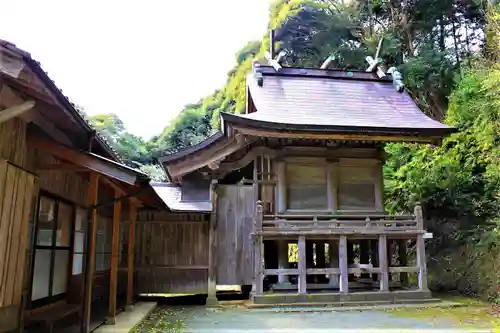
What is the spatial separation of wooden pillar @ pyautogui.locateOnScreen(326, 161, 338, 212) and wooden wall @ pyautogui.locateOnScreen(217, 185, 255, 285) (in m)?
2.16

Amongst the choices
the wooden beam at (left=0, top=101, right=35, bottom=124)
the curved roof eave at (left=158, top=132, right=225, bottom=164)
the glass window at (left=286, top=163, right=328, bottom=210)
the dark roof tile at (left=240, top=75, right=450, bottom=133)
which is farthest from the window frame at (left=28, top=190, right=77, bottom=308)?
the glass window at (left=286, top=163, right=328, bottom=210)

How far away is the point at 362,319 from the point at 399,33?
1952cm

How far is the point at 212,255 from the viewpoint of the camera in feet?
38.1

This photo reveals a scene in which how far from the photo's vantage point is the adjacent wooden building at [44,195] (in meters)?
4.65

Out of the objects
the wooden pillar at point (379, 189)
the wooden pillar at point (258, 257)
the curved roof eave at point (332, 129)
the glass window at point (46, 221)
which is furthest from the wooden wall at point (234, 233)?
the glass window at point (46, 221)

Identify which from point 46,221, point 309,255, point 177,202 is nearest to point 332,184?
point 309,255

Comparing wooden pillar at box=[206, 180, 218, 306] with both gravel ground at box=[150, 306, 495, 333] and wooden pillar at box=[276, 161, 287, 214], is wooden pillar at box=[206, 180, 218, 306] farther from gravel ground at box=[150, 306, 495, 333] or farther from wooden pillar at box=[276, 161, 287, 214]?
wooden pillar at box=[276, 161, 287, 214]

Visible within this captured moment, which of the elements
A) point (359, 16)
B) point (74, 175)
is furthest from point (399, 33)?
point (74, 175)

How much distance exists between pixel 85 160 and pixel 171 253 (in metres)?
6.63

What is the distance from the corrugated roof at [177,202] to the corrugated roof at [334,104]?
269 centimetres

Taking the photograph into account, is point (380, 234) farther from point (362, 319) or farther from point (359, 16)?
point (359, 16)

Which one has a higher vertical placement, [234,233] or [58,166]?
[58,166]

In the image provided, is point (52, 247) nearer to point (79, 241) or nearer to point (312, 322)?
point (79, 241)

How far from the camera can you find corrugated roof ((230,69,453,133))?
39.1 feet
